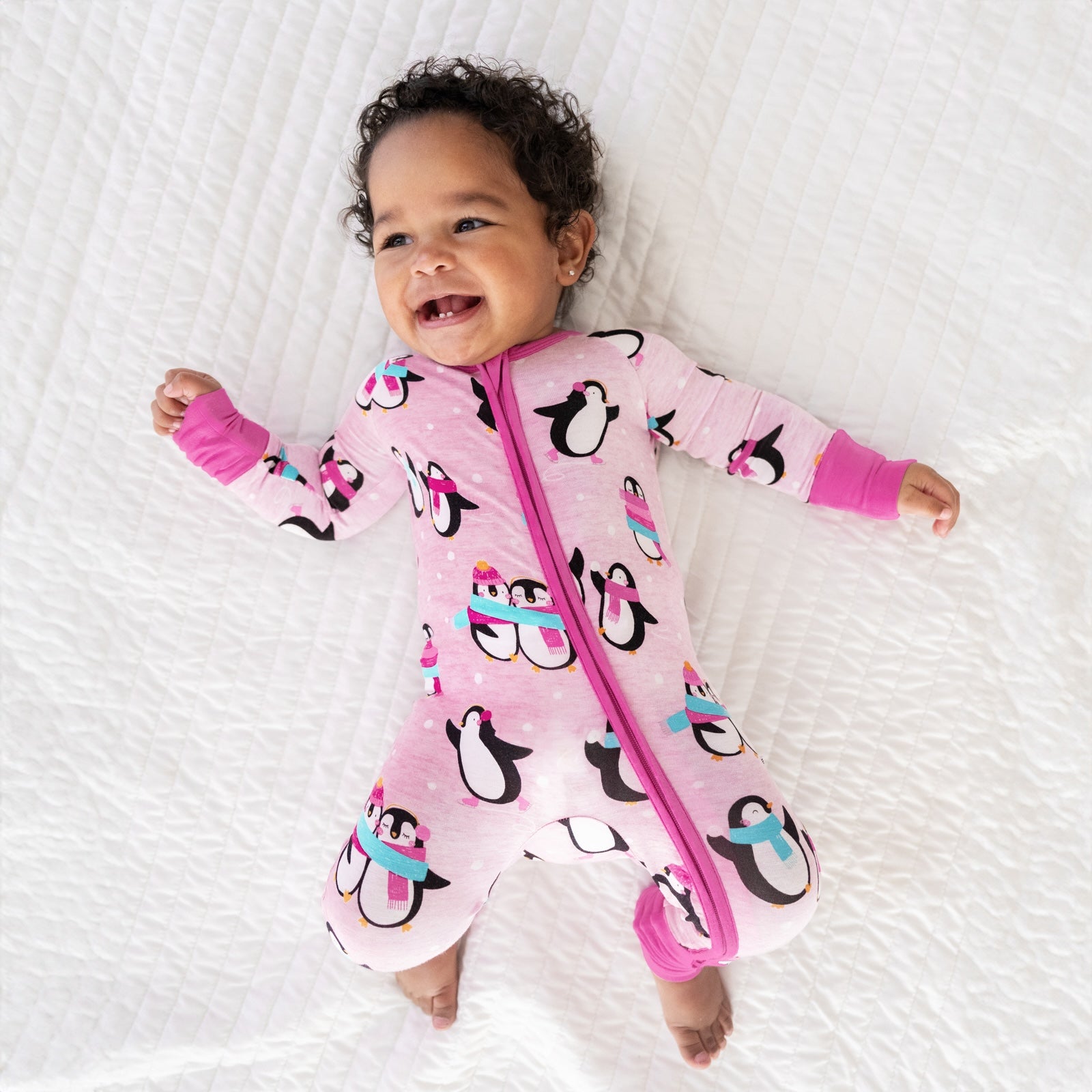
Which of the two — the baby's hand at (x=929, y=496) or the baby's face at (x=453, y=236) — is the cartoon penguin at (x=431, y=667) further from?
the baby's hand at (x=929, y=496)

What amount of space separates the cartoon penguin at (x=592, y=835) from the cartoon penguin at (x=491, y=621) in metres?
0.22

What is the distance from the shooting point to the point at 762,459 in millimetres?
1205

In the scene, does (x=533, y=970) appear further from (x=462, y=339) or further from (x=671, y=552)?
(x=462, y=339)

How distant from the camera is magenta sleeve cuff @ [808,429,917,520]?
1.17m

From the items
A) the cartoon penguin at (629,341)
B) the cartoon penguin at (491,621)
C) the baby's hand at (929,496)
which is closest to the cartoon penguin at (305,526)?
the cartoon penguin at (491,621)

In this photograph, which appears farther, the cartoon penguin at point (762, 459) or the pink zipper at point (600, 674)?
the cartoon penguin at point (762, 459)

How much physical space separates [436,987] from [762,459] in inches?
32.8

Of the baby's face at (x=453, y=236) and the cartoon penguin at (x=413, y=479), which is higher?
the baby's face at (x=453, y=236)

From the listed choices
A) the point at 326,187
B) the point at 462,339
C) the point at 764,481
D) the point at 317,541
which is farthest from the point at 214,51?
the point at 764,481

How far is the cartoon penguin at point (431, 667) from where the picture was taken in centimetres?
117

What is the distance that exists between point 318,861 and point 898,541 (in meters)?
0.93

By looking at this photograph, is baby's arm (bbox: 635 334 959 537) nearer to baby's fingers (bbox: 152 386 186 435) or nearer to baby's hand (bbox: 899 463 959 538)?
baby's hand (bbox: 899 463 959 538)

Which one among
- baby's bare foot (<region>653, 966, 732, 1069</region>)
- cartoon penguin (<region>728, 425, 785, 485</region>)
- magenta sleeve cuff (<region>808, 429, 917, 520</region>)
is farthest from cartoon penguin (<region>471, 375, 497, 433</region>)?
baby's bare foot (<region>653, 966, 732, 1069</region>)

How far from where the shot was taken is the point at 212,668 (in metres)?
1.30
